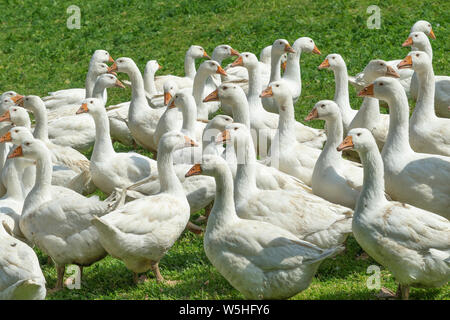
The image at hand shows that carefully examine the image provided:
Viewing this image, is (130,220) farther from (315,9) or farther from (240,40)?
(315,9)

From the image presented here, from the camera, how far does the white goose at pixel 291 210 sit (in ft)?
24.3

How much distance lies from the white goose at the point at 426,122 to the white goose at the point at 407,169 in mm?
801

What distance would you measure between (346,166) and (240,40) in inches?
352

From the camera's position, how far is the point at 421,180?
780 cm

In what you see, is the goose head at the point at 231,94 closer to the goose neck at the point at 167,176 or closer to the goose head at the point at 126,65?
the goose neck at the point at 167,176

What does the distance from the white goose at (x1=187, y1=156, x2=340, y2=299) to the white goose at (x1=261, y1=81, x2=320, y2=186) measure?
94.8 inches

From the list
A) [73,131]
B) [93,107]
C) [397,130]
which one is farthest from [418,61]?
[73,131]

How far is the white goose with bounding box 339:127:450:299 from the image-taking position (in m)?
6.47

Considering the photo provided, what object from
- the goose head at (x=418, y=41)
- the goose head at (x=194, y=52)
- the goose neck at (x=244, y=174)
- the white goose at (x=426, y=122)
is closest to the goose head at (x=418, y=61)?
the white goose at (x=426, y=122)

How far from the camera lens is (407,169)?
25.9 ft

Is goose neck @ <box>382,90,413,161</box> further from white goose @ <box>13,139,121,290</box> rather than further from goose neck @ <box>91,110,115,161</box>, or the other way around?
goose neck @ <box>91,110,115,161</box>

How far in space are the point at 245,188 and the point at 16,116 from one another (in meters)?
4.08

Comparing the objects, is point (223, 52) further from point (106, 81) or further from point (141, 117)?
point (141, 117)

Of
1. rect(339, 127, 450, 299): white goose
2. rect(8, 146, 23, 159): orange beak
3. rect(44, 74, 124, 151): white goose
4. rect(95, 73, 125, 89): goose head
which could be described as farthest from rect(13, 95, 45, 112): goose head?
rect(339, 127, 450, 299): white goose
